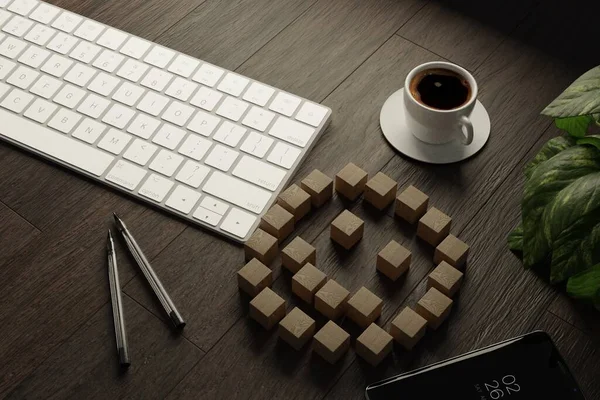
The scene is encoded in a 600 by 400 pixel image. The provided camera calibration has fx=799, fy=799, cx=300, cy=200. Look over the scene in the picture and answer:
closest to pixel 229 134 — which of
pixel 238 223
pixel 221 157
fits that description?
pixel 221 157

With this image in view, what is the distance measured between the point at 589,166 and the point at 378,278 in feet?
0.94

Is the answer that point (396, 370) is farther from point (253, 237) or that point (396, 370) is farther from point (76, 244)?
point (76, 244)

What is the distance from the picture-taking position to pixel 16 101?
3.91 feet

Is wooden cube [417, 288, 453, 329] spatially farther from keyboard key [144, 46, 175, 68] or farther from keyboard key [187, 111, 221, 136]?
keyboard key [144, 46, 175, 68]

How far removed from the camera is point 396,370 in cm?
94

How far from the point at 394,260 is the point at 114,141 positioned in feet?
1.44

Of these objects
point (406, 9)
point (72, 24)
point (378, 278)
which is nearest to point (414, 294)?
point (378, 278)

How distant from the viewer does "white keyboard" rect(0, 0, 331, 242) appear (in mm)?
1084

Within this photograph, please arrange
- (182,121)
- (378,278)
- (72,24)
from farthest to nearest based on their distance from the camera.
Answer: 1. (72,24)
2. (182,121)
3. (378,278)

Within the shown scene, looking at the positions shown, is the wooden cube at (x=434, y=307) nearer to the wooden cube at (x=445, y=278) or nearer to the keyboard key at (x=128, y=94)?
the wooden cube at (x=445, y=278)

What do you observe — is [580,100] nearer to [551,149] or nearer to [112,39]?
[551,149]

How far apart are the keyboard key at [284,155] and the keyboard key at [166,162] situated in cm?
13

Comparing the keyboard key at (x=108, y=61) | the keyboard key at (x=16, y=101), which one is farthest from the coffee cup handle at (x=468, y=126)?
the keyboard key at (x=16, y=101)

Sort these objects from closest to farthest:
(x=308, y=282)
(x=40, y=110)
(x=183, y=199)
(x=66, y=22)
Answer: (x=308, y=282)
(x=183, y=199)
(x=40, y=110)
(x=66, y=22)
